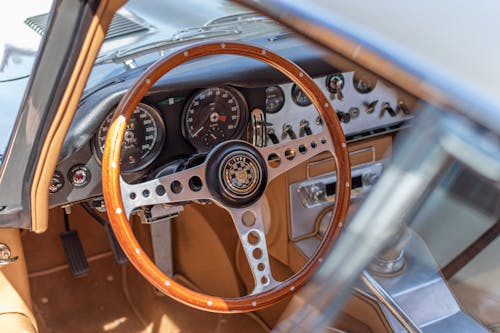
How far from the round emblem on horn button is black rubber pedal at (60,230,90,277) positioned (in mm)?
1219

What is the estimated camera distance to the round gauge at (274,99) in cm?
226

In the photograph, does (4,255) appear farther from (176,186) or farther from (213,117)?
(213,117)

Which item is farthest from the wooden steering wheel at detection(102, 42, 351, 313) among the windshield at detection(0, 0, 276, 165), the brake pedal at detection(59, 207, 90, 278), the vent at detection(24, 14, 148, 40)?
the brake pedal at detection(59, 207, 90, 278)

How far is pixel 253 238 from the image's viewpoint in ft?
6.43

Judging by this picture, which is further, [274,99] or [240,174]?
[274,99]

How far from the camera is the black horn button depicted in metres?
1.86

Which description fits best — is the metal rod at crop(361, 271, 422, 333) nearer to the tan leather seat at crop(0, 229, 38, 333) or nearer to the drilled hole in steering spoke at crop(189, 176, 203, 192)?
the drilled hole in steering spoke at crop(189, 176, 203, 192)

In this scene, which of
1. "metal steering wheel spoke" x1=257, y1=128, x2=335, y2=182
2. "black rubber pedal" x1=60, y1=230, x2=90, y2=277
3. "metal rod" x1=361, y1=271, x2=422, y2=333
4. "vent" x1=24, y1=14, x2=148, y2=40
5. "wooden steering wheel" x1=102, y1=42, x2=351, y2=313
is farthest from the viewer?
"black rubber pedal" x1=60, y1=230, x2=90, y2=277

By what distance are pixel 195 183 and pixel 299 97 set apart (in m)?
0.60

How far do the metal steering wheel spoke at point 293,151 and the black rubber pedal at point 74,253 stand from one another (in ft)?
4.09

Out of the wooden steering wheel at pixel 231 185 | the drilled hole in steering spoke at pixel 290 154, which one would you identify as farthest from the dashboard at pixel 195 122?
the drilled hole in steering spoke at pixel 290 154

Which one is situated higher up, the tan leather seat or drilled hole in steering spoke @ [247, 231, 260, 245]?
drilled hole in steering spoke @ [247, 231, 260, 245]

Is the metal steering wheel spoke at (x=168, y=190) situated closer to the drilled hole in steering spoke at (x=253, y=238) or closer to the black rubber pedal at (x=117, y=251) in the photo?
the drilled hole in steering spoke at (x=253, y=238)

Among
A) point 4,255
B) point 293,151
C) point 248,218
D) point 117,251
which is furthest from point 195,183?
point 117,251
